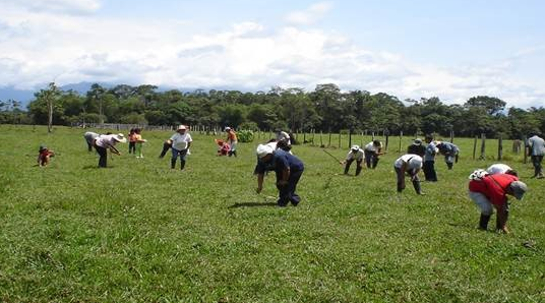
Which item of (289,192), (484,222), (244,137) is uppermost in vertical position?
(244,137)

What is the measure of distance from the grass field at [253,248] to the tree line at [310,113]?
73.8 metres

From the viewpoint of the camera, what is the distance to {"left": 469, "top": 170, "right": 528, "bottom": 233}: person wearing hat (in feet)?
→ 39.9

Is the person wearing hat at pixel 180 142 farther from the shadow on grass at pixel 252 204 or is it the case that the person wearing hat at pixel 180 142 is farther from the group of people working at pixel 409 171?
the shadow on grass at pixel 252 204

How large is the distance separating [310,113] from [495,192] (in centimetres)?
9845

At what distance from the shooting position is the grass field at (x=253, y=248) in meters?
8.09

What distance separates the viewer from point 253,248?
10.2m

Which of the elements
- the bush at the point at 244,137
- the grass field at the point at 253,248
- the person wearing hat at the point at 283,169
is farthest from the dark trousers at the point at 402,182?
the bush at the point at 244,137

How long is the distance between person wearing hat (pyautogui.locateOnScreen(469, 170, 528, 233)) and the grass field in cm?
45

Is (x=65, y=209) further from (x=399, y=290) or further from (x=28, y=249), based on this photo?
(x=399, y=290)

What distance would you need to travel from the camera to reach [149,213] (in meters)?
12.9

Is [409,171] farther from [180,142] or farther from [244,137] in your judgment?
[244,137]

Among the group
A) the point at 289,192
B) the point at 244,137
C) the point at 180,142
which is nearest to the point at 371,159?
the point at 180,142

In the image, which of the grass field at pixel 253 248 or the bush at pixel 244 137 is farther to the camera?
the bush at pixel 244 137

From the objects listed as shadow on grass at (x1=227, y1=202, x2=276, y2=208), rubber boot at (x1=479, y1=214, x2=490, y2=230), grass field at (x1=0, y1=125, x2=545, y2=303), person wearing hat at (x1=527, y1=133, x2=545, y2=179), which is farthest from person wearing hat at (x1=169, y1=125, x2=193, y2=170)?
person wearing hat at (x1=527, y1=133, x2=545, y2=179)
